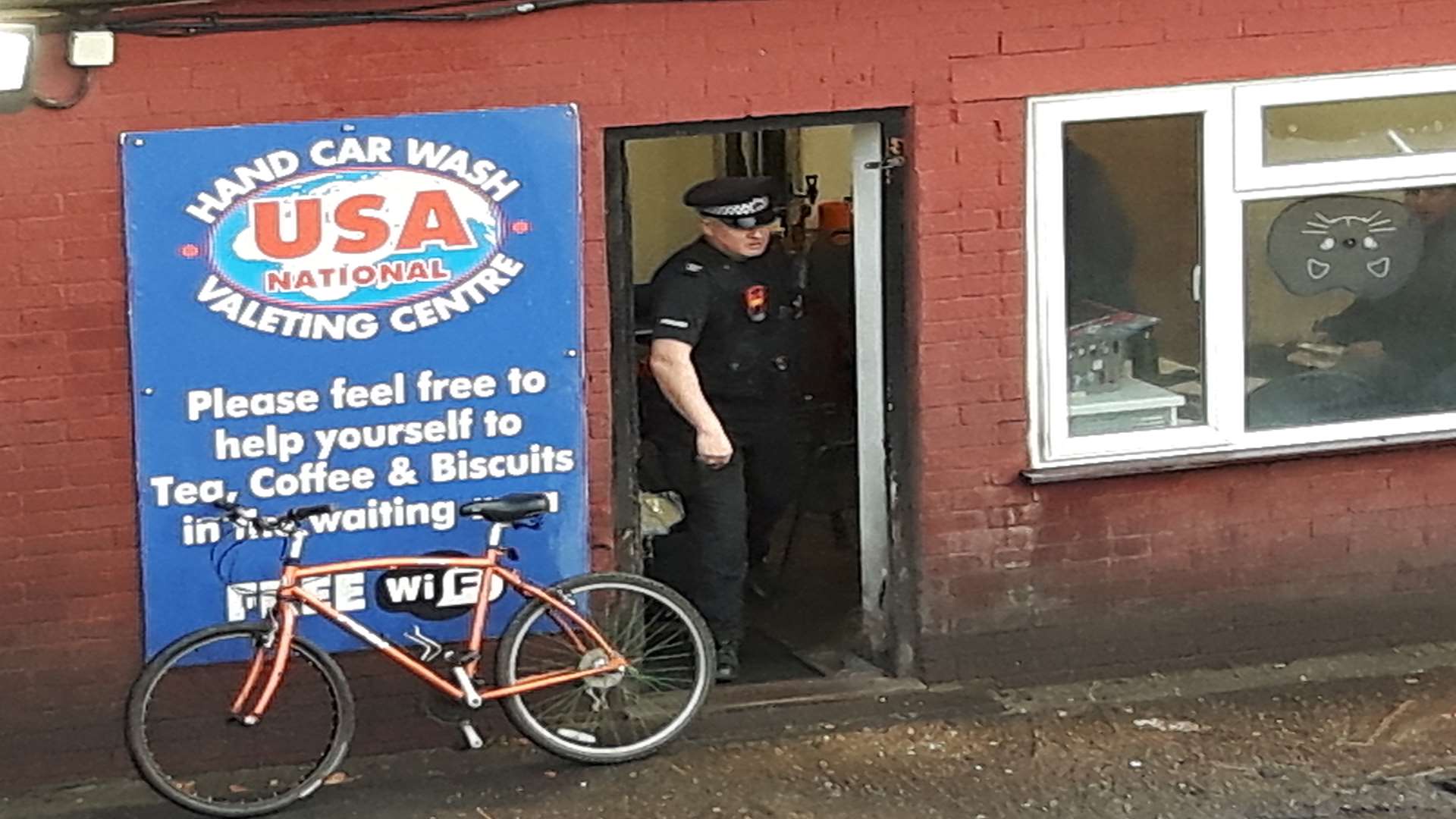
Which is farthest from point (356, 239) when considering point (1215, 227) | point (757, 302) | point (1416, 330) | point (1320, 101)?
point (1416, 330)

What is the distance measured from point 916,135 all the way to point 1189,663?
2117 millimetres

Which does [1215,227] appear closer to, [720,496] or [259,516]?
[720,496]

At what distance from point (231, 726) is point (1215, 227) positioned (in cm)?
361

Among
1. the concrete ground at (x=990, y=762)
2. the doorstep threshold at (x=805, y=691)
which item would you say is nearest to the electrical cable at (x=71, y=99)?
the concrete ground at (x=990, y=762)

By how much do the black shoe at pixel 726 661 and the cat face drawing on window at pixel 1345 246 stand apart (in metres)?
2.29

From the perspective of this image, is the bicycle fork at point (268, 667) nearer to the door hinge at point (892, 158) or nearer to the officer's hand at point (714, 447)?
the officer's hand at point (714, 447)

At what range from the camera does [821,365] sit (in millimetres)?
8172

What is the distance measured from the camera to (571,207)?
6.86m

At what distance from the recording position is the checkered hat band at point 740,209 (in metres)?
7.42

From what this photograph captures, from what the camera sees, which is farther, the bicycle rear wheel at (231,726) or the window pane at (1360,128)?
the window pane at (1360,128)

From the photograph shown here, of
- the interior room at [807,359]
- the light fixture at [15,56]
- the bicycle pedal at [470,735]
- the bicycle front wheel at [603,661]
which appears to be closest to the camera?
the light fixture at [15,56]

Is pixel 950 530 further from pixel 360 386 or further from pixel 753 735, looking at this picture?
pixel 360 386

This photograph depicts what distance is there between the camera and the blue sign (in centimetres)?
662

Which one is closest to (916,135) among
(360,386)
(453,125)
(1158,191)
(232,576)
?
(1158,191)
